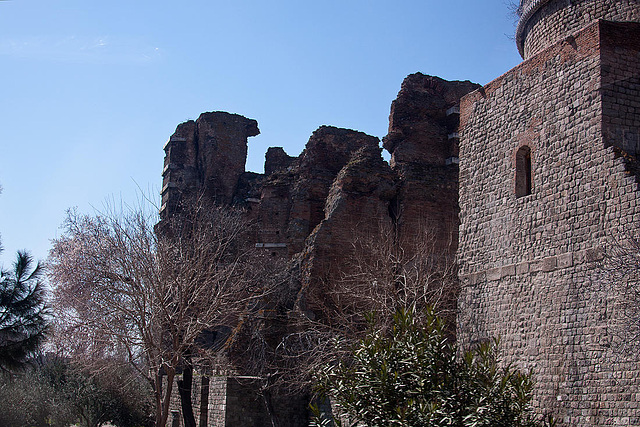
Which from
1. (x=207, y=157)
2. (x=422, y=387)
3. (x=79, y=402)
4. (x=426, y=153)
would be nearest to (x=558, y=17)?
(x=422, y=387)

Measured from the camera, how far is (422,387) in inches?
348

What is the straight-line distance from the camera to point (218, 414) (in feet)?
53.4

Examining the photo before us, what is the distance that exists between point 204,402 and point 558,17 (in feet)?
Answer: 40.3

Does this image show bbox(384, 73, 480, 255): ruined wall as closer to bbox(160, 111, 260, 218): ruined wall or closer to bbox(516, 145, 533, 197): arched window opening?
bbox(516, 145, 533, 197): arched window opening

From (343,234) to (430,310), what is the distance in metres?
9.33

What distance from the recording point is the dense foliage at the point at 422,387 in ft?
28.5

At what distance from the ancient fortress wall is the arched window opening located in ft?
0.19

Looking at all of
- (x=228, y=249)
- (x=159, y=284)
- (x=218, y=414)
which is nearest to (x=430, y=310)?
(x=159, y=284)

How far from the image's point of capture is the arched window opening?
39.3 ft

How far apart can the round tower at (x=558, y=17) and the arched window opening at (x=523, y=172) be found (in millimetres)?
2074

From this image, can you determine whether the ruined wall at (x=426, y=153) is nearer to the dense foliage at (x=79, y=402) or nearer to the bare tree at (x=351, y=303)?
the bare tree at (x=351, y=303)

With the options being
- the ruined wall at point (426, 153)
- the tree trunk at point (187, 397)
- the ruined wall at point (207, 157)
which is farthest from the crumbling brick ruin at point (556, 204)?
the ruined wall at point (207, 157)

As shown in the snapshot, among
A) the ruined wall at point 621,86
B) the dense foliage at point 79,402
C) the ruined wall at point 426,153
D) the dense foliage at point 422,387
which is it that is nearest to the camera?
the dense foliage at point 422,387

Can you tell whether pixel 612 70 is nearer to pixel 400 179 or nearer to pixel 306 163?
pixel 400 179
